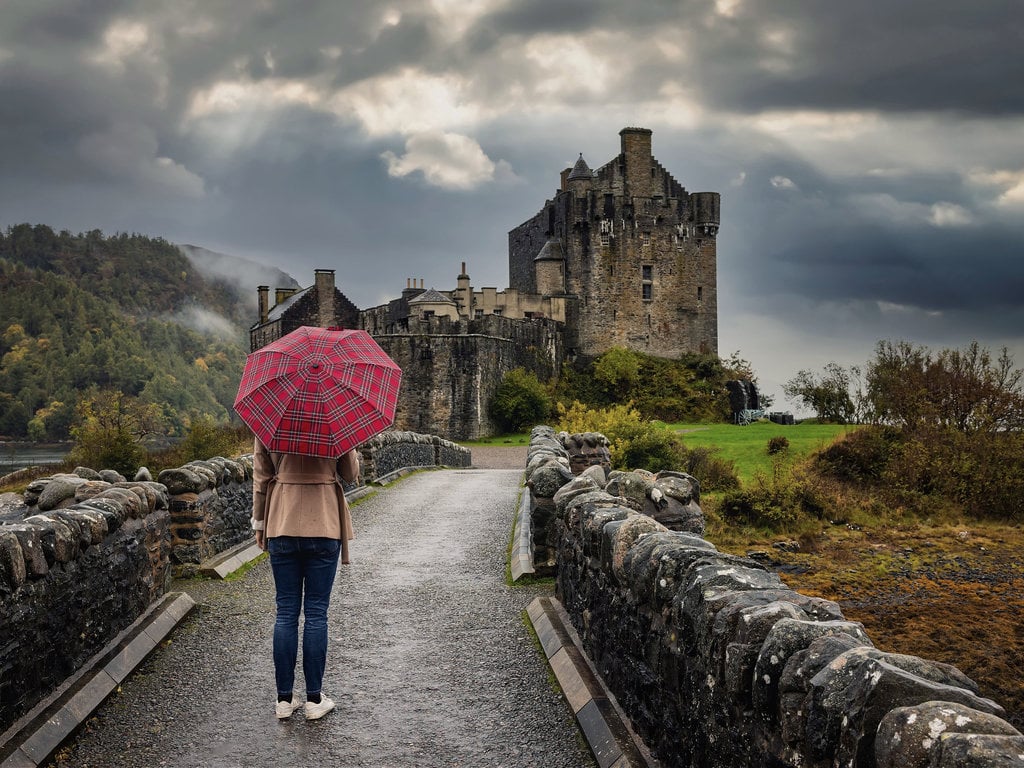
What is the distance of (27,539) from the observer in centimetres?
516

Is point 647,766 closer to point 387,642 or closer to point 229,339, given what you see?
point 387,642

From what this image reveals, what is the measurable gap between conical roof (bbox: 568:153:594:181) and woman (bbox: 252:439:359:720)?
58655 millimetres

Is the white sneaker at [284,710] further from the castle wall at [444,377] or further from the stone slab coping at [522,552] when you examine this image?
the castle wall at [444,377]

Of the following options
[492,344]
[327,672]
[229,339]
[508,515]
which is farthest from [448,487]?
[229,339]

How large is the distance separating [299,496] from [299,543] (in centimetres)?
28

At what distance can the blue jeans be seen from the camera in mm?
5402

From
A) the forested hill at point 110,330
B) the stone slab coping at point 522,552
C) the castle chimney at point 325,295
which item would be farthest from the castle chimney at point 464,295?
the stone slab coping at point 522,552

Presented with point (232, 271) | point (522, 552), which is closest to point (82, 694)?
point (522, 552)

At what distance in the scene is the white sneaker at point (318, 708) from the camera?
18.2ft

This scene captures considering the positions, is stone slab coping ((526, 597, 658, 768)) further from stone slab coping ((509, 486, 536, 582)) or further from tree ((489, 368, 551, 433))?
tree ((489, 368, 551, 433))

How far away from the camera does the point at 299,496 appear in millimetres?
5375

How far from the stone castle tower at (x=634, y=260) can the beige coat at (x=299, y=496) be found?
5469cm

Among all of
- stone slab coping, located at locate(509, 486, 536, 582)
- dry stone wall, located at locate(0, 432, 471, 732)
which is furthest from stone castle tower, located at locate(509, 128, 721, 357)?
dry stone wall, located at locate(0, 432, 471, 732)

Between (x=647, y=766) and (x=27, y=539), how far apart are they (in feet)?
12.0
